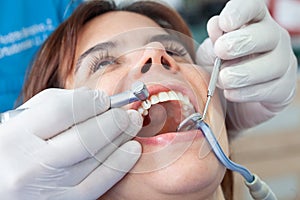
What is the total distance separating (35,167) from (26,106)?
154mm

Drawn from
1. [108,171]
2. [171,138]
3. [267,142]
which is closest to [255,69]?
[171,138]

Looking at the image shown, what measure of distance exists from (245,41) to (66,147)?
486mm

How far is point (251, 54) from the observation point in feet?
4.36

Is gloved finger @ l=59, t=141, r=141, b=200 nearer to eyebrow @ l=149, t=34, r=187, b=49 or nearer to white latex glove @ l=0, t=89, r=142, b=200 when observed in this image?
white latex glove @ l=0, t=89, r=142, b=200

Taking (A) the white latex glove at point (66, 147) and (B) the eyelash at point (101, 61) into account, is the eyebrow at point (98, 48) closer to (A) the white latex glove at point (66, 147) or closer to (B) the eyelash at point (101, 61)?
(B) the eyelash at point (101, 61)

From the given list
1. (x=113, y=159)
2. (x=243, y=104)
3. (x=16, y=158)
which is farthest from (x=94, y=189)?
(x=243, y=104)

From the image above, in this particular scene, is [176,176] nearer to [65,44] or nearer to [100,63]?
[100,63]

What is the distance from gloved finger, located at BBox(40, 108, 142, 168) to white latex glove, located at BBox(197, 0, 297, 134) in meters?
0.28

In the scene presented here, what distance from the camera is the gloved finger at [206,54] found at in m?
1.45

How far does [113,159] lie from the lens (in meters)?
1.11

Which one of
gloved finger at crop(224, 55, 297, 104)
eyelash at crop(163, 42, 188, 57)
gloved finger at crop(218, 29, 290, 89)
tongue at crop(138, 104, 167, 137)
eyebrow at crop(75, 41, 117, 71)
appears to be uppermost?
eyebrow at crop(75, 41, 117, 71)

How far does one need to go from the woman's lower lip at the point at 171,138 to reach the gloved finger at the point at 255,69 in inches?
7.3

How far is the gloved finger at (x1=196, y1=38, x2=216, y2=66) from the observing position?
1.45 m

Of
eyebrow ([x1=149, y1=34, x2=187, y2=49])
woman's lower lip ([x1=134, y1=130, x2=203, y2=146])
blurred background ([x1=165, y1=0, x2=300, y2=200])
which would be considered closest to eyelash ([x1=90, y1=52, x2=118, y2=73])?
eyebrow ([x1=149, y1=34, x2=187, y2=49])
